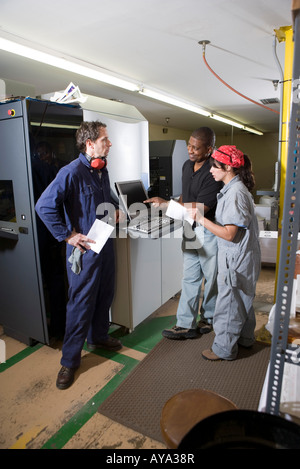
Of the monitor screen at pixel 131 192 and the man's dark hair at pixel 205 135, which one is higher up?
the man's dark hair at pixel 205 135

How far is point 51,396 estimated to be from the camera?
1.90 meters

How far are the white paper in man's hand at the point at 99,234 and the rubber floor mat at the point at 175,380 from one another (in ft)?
3.04

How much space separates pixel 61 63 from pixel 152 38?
888mm

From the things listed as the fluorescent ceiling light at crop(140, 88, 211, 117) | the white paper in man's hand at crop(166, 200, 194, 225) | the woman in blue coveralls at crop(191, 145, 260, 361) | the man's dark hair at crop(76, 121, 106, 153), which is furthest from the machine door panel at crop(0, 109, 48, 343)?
the fluorescent ceiling light at crop(140, 88, 211, 117)

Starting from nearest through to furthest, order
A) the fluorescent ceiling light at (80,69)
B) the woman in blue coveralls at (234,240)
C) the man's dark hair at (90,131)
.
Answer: the woman in blue coveralls at (234,240), the man's dark hair at (90,131), the fluorescent ceiling light at (80,69)

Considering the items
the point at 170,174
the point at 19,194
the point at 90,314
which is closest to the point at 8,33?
the point at 19,194

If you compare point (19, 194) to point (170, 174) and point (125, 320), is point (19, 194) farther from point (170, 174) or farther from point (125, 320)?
point (170, 174)

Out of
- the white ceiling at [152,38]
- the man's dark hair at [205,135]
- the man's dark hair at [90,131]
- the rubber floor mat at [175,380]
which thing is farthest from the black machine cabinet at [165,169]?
the rubber floor mat at [175,380]

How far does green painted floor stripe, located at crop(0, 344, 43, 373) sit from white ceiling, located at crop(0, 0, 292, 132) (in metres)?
2.37

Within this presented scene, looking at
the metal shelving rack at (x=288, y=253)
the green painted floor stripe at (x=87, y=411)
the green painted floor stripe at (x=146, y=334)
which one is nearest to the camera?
the metal shelving rack at (x=288, y=253)

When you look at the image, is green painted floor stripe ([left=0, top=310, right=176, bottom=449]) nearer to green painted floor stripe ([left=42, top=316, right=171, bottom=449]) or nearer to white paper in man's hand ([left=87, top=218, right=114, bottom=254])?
green painted floor stripe ([left=42, top=316, right=171, bottom=449])

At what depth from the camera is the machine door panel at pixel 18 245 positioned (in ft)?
6.75

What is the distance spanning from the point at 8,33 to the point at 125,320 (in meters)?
2.39

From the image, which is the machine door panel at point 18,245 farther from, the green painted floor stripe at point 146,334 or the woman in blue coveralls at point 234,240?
the woman in blue coveralls at point 234,240
